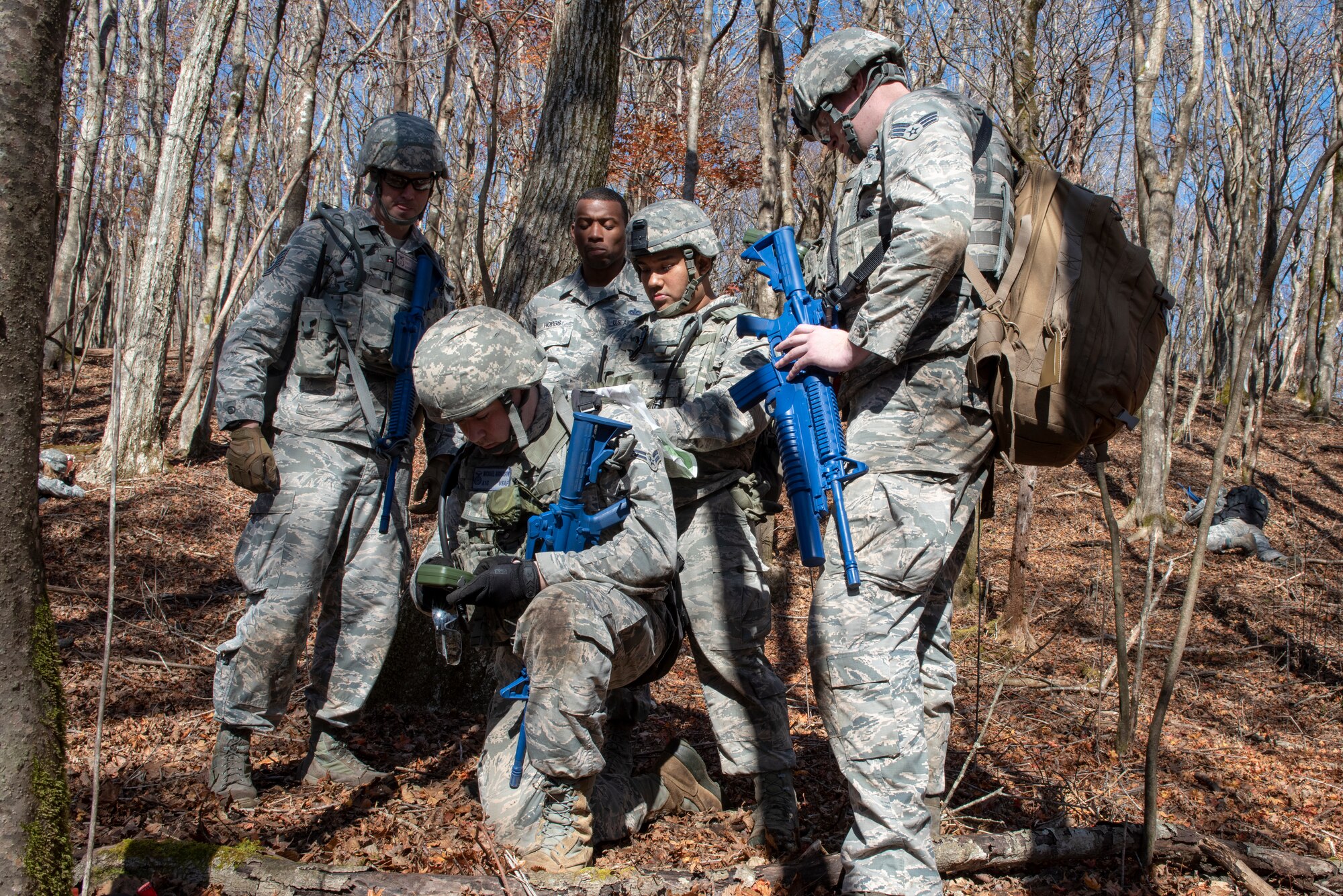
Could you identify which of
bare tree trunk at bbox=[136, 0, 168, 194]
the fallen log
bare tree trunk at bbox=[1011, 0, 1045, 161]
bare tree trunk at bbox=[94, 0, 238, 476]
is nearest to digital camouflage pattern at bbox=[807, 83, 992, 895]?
the fallen log

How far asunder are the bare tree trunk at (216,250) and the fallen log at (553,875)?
27.1 feet

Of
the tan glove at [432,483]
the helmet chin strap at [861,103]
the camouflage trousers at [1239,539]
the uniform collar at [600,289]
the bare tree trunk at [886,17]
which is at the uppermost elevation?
the bare tree trunk at [886,17]

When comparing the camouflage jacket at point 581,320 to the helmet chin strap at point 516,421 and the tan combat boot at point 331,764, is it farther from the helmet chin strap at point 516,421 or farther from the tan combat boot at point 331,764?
the tan combat boot at point 331,764

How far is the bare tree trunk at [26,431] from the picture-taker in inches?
64.1

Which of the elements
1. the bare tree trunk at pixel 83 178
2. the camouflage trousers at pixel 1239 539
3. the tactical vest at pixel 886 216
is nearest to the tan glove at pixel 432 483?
the tactical vest at pixel 886 216

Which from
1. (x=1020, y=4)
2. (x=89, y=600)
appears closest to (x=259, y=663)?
(x=89, y=600)

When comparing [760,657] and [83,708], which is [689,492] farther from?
[83,708]

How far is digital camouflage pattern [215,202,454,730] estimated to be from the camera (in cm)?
328

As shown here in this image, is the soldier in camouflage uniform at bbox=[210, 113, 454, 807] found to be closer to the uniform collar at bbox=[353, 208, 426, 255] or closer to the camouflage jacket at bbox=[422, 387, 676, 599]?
the uniform collar at bbox=[353, 208, 426, 255]

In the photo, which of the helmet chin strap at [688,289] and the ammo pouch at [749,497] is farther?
the helmet chin strap at [688,289]

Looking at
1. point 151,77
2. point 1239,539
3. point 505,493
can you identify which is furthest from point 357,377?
point 151,77

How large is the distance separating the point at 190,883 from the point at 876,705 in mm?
1858

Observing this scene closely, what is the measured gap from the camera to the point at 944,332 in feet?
8.20

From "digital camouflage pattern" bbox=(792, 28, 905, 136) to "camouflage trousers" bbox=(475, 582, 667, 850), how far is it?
158 centimetres
